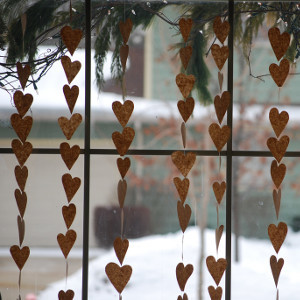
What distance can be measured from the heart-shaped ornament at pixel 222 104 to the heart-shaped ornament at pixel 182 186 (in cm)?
31

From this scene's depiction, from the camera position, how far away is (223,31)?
2027 millimetres

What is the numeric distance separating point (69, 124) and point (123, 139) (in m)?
0.24

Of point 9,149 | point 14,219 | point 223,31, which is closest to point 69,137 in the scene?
point 9,149

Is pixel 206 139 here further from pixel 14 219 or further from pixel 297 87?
pixel 14 219

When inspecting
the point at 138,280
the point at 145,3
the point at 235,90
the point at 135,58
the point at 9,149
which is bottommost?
the point at 138,280

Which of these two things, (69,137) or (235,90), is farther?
(235,90)

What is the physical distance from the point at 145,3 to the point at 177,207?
36.0 inches

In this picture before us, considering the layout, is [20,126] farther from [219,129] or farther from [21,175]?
[219,129]

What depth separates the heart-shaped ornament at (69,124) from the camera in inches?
80.0

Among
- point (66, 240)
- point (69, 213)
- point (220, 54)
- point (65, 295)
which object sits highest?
point (220, 54)

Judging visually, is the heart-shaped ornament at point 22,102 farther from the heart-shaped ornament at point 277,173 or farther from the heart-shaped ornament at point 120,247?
the heart-shaped ornament at point 277,173

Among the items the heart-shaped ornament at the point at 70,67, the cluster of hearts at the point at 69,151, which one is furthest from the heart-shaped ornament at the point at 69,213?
the heart-shaped ornament at the point at 70,67

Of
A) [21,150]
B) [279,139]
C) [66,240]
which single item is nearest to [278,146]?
[279,139]

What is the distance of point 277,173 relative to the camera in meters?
2.03
